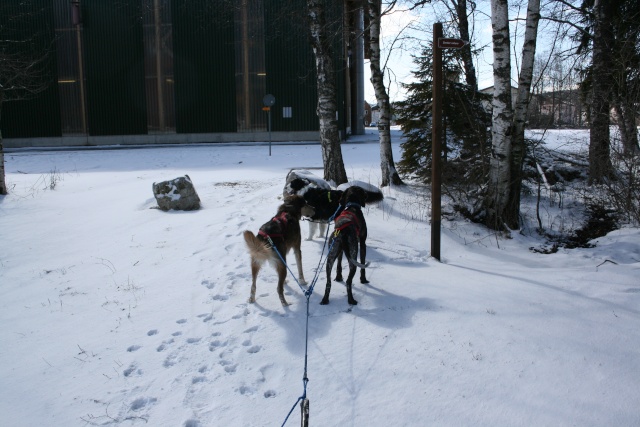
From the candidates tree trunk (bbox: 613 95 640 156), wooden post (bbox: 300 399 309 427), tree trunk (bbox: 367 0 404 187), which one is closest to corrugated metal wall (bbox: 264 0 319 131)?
tree trunk (bbox: 367 0 404 187)

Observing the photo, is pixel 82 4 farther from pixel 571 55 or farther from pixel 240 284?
pixel 240 284

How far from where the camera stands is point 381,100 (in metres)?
10.8

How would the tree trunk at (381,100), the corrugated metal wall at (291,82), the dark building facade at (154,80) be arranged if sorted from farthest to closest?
1. the dark building facade at (154,80)
2. the corrugated metal wall at (291,82)
3. the tree trunk at (381,100)

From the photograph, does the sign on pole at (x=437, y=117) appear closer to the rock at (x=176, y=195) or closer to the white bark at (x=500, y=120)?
the white bark at (x=500, y=120)

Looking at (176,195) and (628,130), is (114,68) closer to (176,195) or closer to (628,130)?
(176,195)

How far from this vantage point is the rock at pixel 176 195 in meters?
9.58

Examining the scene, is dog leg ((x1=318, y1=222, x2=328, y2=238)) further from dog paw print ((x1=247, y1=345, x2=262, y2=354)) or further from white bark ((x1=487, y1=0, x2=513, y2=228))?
dog paw print ((x1=247, y1=345, x2=262, y2=354))

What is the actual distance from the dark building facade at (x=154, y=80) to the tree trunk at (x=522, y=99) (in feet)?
73.9

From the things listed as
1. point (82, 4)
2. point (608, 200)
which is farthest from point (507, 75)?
point (82, 4)

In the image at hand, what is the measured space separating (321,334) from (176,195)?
595 centimetres

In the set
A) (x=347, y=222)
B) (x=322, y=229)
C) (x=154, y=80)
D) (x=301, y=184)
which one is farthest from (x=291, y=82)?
(x=347, y=222)

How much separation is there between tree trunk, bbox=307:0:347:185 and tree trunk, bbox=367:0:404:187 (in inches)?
40.3

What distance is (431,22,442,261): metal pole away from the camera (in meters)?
6.16

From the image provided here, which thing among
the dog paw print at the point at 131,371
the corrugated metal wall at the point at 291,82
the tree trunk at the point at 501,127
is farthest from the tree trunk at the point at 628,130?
the corrugated metal wall at the point at 291,82
